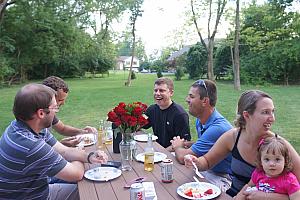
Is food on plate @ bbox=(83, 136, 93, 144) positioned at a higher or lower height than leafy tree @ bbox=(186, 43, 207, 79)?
lower

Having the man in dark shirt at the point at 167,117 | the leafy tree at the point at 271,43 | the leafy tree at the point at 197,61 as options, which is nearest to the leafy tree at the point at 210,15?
the leafy tree at the point at 271,43

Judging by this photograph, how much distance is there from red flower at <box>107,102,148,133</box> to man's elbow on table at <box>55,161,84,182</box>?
450 millimetres

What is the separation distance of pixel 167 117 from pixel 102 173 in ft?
5.23

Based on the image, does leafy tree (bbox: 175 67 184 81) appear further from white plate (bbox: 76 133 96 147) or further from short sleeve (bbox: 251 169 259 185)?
short sleeve (bbox: 251 169 259 185)

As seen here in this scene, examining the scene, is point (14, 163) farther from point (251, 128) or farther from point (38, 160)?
point (251, 128)

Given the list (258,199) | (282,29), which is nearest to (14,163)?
(258,199)

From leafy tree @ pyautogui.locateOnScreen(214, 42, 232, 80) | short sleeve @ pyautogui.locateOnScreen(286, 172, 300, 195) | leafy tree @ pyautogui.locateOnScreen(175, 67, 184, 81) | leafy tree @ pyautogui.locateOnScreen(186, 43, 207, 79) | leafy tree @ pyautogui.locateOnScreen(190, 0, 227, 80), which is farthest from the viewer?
leafy tree @ pyautogui.locateOnScreen(175, 67, 184, 81)

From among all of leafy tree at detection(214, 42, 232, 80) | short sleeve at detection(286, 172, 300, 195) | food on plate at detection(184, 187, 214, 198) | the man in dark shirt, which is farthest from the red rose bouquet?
leafy tree at detection(214, 42, 232, 80)

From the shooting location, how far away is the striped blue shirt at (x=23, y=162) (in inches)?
74.9

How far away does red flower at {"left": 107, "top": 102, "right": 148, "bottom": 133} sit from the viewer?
2465 mm

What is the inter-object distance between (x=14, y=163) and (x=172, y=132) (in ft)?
7.21

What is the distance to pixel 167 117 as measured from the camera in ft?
12.6

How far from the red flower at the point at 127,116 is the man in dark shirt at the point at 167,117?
1284mm

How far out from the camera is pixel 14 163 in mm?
1906
